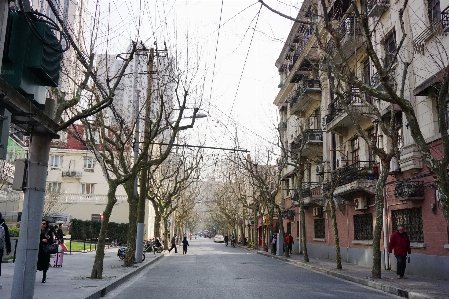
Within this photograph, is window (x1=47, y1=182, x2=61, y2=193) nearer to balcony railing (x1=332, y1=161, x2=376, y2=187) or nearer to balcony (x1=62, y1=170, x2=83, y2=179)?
balcony (x1=62, y1=170, x2=83, y2=179)

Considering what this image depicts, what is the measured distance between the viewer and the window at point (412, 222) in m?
17.3

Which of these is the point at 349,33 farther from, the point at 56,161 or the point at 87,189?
the point at 56,161

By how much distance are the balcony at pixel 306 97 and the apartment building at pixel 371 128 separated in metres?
0.07

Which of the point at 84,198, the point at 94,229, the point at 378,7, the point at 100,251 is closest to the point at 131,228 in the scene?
the point at 100,251

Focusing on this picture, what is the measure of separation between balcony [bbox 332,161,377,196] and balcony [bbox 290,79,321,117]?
27.1 feet

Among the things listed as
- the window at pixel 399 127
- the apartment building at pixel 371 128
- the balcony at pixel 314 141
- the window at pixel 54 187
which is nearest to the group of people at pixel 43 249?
the apartment building at pixel 371 128

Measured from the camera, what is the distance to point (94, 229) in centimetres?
Answer: 4444

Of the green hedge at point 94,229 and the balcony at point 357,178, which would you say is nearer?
the balcony at point 357,178

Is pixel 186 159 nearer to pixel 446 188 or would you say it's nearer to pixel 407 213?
pixel 407 213

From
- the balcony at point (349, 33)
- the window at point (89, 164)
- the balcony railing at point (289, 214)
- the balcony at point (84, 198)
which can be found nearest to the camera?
the balcony at point (349, 33)

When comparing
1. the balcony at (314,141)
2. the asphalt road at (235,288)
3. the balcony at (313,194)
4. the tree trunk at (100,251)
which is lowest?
the asphalt road at (235,288)

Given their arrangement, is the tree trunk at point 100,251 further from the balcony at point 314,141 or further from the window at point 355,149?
the balcony at point 314,141

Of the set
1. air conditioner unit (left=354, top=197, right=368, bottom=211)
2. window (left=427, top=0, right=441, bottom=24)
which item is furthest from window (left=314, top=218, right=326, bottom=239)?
window (left=427, top=0, right=441, bottom=24)

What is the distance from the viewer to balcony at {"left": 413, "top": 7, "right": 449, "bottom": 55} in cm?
1469
